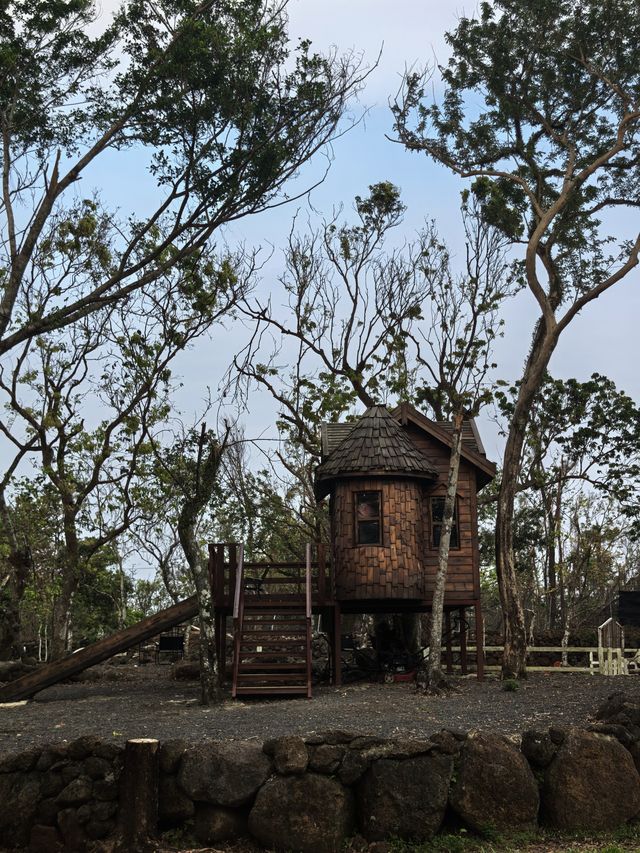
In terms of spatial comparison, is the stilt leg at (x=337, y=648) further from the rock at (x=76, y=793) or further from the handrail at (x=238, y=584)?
the rock at (x=76, y=793)

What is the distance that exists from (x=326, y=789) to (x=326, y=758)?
28 cm

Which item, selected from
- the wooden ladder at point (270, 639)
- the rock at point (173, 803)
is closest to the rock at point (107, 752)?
the rock at point (173, 803)

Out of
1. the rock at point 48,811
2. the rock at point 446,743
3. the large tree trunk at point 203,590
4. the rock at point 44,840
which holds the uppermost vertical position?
the large tree trunk at point 203,590

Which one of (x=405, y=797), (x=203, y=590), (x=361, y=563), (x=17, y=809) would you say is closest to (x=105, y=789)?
(x=17, y=809)

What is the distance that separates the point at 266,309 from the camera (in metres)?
29.2

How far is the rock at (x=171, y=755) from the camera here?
9.31m

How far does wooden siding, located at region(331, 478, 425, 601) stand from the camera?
20438mm

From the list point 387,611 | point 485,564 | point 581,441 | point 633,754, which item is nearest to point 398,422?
point 387,611

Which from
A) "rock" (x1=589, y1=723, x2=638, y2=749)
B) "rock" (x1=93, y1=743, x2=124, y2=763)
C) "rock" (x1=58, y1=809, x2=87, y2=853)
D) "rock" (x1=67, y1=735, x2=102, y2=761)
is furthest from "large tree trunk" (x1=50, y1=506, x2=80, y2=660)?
"rock" (x1=589, y1=723, x2=638, y2=749)

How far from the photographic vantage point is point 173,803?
9.23 m

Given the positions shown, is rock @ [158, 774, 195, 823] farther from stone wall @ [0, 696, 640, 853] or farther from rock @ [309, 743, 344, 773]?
rock @ [309, 743, 344, 773]

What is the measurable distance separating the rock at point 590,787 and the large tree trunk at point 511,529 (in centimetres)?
1247

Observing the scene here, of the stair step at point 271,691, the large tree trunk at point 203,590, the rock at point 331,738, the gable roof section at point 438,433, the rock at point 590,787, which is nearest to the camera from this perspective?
the rock at point 590,787

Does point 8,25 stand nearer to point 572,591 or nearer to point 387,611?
point 387,611
